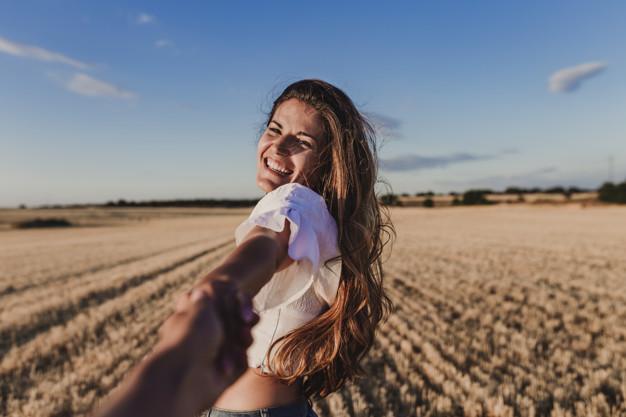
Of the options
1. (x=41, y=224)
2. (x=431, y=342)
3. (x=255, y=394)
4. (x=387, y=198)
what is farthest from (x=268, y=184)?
(x=41, y=224)

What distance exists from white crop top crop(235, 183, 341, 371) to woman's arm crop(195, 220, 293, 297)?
0.02 m

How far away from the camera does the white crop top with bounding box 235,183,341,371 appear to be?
1112mm

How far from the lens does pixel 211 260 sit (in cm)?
1655

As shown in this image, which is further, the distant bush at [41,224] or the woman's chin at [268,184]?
the distant bush at [41,224]

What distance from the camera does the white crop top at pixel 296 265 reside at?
1.11 meters

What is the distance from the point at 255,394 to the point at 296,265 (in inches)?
21.8

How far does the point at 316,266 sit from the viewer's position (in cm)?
118

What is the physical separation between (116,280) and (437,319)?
8.58m

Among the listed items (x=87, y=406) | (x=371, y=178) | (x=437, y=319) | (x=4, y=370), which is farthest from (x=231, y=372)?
(x=437, y=319)

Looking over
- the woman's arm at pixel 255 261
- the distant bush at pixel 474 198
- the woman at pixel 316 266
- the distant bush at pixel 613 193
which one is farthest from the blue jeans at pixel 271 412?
the distant bush at pixel 474 198

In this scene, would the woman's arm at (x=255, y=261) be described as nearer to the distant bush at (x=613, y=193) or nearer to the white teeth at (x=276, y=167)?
the white teeth at (x=276, y=167)

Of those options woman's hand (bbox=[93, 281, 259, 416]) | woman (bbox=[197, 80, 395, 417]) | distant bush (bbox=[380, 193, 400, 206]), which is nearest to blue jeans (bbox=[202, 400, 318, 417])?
woman (bbox=[197, 80, 395, 417])

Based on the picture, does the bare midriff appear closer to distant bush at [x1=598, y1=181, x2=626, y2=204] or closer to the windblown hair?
the windblown hair

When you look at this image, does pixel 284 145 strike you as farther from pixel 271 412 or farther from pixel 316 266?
pixel 271 412
